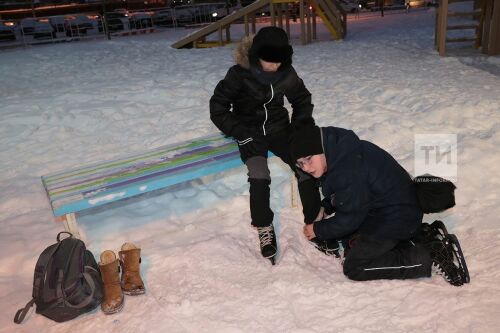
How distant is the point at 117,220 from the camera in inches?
143

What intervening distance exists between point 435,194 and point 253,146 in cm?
127

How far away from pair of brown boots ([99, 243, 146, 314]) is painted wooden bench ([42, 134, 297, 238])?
1.31ft

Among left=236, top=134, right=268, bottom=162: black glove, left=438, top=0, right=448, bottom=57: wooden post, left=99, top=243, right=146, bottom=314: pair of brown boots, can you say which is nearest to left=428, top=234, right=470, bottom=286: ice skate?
left=236, top=134, right=268, bottom=162: black glove

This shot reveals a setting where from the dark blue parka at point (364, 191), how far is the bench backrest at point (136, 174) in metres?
1.08

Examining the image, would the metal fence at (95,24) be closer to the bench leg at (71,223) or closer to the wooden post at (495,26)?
the wooden post at (495,26)

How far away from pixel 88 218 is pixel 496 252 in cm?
309

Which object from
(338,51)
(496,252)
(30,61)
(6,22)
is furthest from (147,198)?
(6,22)

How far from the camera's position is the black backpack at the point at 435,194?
8.34 ft

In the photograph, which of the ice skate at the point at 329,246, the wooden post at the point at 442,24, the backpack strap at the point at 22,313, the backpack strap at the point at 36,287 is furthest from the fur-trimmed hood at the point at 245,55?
the wooden post at the point at 442,24

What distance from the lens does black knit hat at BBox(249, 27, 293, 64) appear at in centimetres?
285

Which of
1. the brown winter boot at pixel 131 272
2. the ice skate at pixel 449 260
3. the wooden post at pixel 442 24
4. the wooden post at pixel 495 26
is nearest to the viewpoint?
the ice skate at pixel 449 260

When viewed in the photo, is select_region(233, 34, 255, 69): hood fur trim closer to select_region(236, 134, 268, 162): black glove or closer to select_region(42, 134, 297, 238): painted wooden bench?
select_region(236, 134, 268, 162): black glove

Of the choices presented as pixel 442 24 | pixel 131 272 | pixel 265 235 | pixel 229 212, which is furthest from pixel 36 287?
pixel 442 24

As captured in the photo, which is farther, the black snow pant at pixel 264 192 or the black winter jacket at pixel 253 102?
the black winter jacket at pixel 253 102
